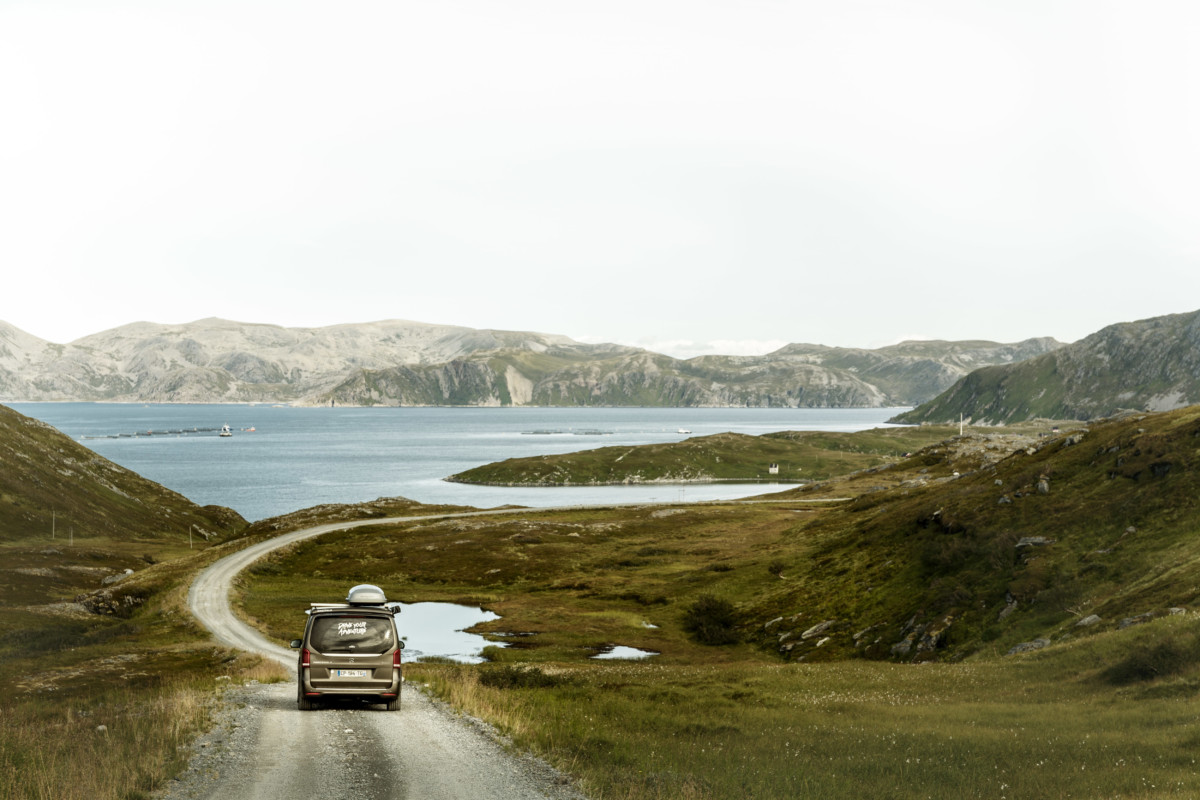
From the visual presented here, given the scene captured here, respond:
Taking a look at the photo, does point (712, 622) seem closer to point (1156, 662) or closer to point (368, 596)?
point (368, 596)

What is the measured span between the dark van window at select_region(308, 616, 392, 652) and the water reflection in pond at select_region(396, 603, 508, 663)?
31.9 metres

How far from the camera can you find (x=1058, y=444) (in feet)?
235

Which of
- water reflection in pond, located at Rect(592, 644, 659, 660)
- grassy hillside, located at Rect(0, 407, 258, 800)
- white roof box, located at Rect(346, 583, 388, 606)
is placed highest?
white roof box, located at Rect(346, 583, 388, 606)

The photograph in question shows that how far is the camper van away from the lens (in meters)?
26.5

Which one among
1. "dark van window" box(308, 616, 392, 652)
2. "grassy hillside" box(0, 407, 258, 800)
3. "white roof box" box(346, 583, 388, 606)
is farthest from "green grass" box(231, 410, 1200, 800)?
"grassy hillside" box(0, 407, 258, 800)

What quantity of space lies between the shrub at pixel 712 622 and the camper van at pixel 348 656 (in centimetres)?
4544

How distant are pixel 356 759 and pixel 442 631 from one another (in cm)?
5687

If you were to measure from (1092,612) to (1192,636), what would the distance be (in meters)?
14.6

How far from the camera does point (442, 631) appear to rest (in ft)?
245

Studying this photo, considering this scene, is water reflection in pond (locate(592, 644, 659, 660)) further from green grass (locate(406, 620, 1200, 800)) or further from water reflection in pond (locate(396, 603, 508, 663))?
green grass (locate(406, 620, 1200, 800))

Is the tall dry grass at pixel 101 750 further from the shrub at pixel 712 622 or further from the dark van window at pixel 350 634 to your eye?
the shrub at pixel 712 622

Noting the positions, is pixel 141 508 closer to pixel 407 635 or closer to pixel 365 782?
pixel 407 635

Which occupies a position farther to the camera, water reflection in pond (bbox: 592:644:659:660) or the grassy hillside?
water reflection in pond (bbox: 592:644:659:660)

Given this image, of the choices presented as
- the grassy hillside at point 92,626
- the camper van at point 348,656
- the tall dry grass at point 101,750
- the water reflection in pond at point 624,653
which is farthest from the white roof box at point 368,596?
the water reflection in pond at point 624,653
